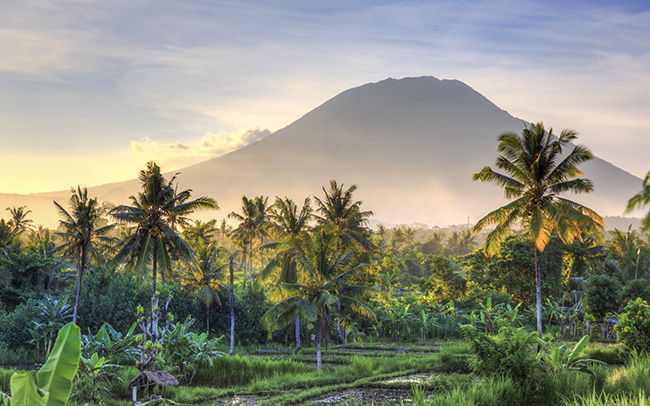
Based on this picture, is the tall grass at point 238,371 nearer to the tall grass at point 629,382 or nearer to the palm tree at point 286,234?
the palm tree at point 286,234

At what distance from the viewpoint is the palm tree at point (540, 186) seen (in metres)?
25.4

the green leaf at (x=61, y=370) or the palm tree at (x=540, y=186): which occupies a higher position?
the palm tree at (x=540, y=186)


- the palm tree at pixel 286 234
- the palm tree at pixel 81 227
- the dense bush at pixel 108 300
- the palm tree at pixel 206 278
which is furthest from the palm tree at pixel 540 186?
the dense bush at pixel 108 300

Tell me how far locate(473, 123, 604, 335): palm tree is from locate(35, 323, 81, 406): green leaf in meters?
22.4

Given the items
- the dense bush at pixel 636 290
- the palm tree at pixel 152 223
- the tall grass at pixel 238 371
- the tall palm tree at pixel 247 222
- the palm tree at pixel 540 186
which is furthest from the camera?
the tall palm tree at pixel 247 222

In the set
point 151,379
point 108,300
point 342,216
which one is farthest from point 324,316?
point 108,300

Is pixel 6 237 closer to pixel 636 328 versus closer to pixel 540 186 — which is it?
pixel 540 186

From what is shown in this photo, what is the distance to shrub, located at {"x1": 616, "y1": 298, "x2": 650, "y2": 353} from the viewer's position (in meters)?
19.6

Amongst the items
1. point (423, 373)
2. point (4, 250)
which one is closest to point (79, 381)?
point (423, 373)

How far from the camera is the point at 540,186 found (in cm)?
2622

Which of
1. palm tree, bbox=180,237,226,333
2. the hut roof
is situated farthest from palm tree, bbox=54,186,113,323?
the hut roof

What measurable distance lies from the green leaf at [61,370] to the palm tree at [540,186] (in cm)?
2243

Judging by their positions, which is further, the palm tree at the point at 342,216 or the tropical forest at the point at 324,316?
the palm tree at the point at 342,216

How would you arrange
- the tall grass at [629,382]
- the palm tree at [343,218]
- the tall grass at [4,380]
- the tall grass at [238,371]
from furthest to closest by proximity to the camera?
the palm tree at [343,218]
the tall grass at [238,371]
the tall grass at [4,380]
the tall grass at [629,382]
